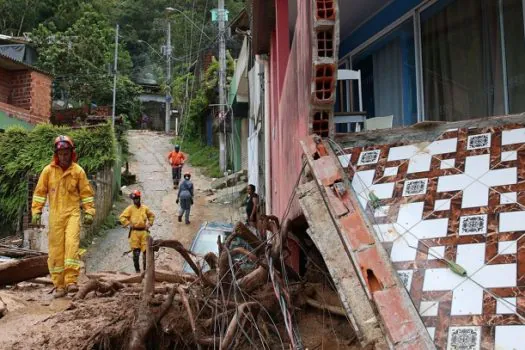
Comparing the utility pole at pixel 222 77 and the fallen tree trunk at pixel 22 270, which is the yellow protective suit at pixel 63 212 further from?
the utility pole at pixel 222 77

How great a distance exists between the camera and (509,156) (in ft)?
13.3

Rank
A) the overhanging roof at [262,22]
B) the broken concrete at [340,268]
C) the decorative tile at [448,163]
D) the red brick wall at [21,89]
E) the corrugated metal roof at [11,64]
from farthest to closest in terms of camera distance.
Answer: the red brick wall at [21,89] < the corrugated metal roof at [11,64] < the overhanging roof at [262,22] < the decorative tile at [448,163] < the broken concrete at [340,268]

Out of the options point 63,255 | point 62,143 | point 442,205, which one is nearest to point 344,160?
point 442,205

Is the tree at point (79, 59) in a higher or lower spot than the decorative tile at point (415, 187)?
higher

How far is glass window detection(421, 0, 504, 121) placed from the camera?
6.39 m

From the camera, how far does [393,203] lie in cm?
407

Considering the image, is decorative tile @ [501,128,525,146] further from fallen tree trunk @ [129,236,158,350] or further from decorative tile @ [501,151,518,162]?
fallen tree trunk @ [129,236,158,350]

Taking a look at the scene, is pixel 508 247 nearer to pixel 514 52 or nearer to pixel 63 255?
pixel 514 52

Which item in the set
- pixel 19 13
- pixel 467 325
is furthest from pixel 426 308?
pixel 19 13

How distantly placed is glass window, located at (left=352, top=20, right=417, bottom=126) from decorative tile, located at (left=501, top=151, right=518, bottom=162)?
12.5 ft

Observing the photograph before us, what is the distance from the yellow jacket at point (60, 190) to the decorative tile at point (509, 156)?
4.87 m

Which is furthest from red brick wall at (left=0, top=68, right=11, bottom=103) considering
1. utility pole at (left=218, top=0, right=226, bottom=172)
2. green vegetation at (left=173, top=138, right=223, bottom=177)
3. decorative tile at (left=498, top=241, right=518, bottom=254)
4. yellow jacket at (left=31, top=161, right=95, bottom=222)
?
decorative tile at (left=498, top=241, right=518, bottom=254)

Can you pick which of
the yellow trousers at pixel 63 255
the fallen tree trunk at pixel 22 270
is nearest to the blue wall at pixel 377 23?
the yellow trousers at pixel 63 255

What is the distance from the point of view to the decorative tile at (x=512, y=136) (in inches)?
165
